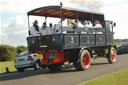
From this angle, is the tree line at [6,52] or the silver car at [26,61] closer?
the silver car at [26,61]

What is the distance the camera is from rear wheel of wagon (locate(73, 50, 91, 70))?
11076mm

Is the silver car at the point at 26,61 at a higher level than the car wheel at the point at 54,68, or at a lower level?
higher

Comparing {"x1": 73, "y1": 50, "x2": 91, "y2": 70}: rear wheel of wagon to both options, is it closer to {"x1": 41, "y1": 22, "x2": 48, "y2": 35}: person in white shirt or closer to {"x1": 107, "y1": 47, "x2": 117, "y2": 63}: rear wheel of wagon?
{"x1": 41, "y1": 22, "x2": 48, "y2": 35}: person in white shirt

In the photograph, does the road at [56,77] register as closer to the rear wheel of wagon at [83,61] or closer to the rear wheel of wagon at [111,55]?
the rear wheel of wagon at [83,61]

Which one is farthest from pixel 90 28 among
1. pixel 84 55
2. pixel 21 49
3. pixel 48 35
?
pixel 21 49

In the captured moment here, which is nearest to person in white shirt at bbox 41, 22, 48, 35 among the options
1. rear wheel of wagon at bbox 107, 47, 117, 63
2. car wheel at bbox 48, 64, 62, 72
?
car wheel at bbox 48, 64, 62, 72

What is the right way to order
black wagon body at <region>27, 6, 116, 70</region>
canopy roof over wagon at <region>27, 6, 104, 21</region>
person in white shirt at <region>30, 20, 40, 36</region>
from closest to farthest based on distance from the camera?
black wagon body at <region>27, 6, 116, 70</region>, canopy roof over wagon at <region>27, 6, 104, 21</region>, person in white shirt at <region>30, 20, 40, 36</region>

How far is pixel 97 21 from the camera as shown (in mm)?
13312

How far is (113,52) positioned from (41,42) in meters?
5.49

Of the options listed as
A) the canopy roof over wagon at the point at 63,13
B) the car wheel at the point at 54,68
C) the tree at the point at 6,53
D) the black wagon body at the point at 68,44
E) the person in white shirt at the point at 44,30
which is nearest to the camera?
the black wagon body at the point at 68,44

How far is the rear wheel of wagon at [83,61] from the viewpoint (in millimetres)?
11076

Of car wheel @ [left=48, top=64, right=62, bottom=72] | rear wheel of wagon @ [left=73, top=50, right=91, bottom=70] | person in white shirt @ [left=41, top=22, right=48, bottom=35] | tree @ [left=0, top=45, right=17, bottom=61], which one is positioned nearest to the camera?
rear wheel of wagon @ [left=73, top=50, right=91, bottom=70]

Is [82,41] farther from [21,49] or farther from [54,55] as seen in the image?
[21,49]

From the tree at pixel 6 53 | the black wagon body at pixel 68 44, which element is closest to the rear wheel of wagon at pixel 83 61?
the black wagon body at pixel 68 44
